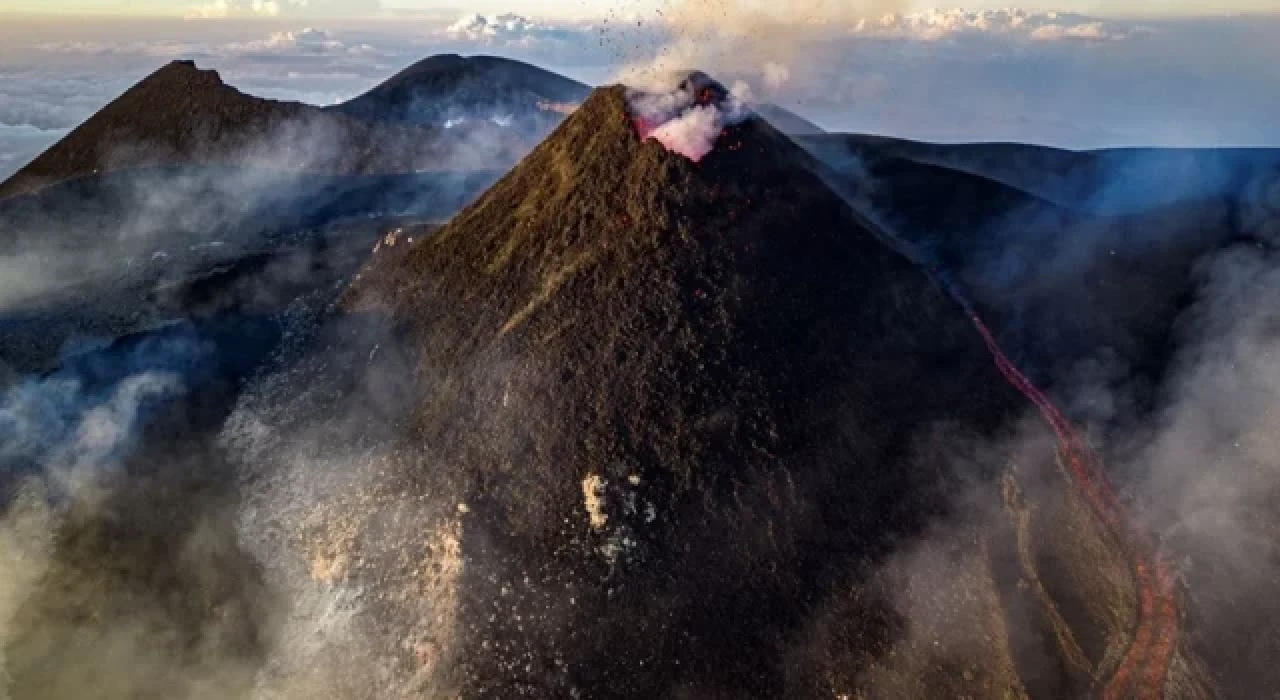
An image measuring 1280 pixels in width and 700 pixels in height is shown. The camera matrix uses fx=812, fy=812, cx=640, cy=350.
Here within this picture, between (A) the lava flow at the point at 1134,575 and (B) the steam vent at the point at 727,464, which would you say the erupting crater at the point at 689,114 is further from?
(A) the lava flow at the point at 1134,575

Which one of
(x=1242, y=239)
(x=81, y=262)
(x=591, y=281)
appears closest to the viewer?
(x=591, y=281)

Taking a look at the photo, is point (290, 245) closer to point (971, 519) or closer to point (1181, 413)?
point (971, 519)

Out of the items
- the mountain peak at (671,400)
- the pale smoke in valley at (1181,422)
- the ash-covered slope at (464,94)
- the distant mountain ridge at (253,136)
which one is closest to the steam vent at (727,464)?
the mountain peak at (671,400)

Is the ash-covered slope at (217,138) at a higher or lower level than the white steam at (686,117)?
lower

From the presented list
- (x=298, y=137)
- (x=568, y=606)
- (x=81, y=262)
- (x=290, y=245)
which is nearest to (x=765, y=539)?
(x=568, y=606)

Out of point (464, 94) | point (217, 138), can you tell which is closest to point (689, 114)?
point (217, 138)

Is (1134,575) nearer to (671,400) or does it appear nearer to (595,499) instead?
(671,400)

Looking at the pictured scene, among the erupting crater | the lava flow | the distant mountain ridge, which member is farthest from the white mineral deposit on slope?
the distant mountain ridge
